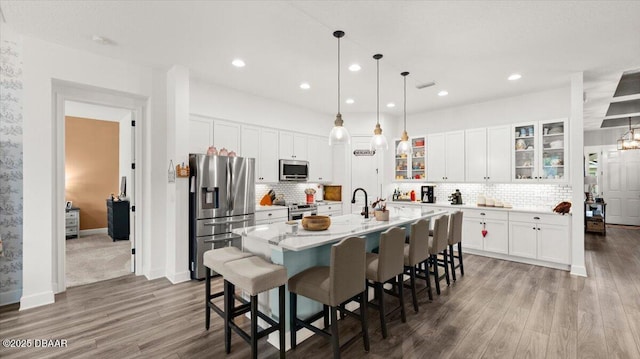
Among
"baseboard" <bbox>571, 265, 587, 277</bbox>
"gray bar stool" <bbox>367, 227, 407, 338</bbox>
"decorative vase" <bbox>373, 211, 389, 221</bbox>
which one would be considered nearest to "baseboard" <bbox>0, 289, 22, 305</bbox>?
"gray bar stool" <bbox>367, 227, 407, 338</bbox>

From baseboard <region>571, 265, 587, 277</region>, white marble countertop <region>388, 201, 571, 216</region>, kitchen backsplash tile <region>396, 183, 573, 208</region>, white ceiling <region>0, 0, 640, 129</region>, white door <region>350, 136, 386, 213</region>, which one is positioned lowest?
baseboard <region>571, 265, 587, 277</region>

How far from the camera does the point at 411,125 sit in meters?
6.90

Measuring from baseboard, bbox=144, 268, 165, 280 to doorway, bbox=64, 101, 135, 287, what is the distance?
2196 millimetres

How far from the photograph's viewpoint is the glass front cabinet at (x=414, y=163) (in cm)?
656

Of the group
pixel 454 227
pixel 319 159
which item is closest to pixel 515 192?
pixel 454 227

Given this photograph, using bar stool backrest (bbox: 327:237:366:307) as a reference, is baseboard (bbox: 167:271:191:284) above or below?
below

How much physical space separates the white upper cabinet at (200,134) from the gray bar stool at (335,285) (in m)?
3.06

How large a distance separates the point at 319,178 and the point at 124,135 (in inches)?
178

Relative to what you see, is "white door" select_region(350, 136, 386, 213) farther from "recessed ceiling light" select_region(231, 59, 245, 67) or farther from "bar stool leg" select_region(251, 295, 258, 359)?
"bar stool leg" select_region(251, 295, 258, 359)

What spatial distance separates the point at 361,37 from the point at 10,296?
192 inches

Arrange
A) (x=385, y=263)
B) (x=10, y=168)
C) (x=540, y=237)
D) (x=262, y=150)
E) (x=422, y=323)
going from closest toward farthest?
(x=385, y=263)
(x=422, y=323)
(x=10, y=168)
(x=540, y=237)
(x=262, y=150)

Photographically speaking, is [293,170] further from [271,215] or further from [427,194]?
[427,194]

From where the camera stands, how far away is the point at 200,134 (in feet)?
15.4

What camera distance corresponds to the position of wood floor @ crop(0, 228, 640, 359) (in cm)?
249
